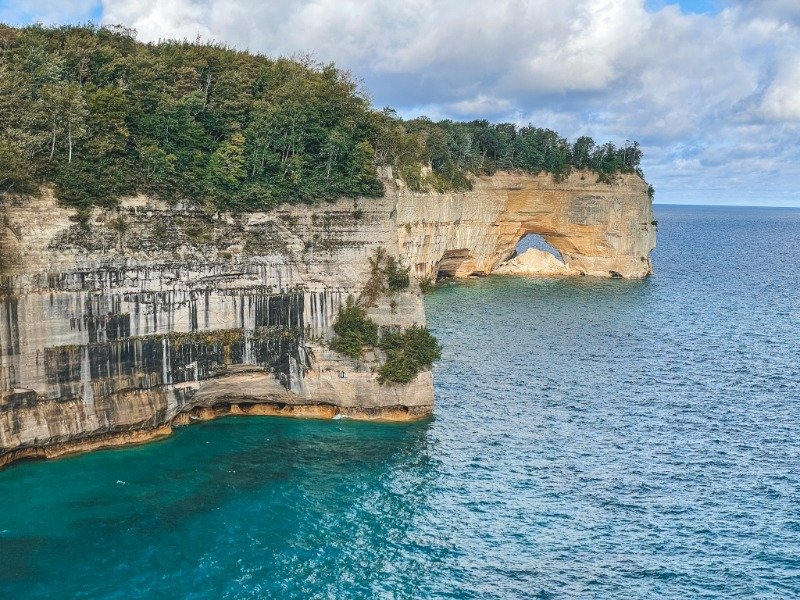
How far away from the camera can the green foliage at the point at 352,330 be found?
144 feet

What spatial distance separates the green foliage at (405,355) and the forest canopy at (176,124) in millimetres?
8449

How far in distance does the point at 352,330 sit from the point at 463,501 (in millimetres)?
12321

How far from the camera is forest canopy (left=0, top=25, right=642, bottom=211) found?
3916cm

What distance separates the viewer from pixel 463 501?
36250 millimetres

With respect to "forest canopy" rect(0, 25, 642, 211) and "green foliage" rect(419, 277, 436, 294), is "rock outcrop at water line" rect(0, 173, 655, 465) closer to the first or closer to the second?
"forest canopy" rect(0, 25, 642, 211)

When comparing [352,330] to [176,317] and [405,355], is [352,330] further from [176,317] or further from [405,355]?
[176,317]

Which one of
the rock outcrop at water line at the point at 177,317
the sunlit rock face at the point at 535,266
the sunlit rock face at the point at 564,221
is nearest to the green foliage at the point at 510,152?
the sunlit rock face at the point at 564,221

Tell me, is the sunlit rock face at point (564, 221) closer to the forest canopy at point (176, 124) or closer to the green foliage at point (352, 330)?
the forest canopy at point (176, 124)

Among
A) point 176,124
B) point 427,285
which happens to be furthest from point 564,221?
point 176,124

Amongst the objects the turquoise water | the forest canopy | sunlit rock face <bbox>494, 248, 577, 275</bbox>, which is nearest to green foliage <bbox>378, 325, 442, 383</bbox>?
the turquoise water

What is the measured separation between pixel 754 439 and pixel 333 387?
23422mm

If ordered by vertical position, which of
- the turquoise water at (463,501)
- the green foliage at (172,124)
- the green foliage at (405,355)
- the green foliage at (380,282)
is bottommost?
the turquoise water at (463,501)

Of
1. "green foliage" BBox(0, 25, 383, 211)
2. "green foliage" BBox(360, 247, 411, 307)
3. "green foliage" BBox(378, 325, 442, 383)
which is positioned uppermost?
"green foliage" BBox(0, 25, 383, 211)

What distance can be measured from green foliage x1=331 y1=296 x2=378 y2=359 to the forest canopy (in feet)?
22.0
